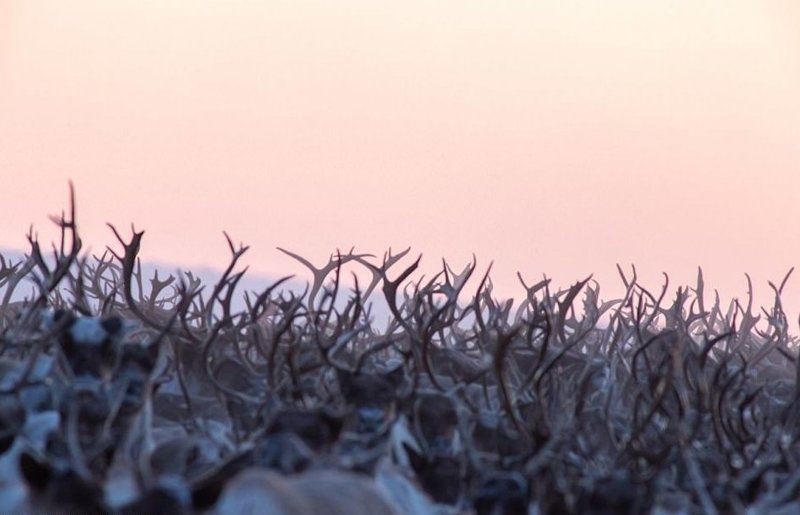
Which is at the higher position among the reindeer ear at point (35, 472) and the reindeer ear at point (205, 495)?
the reindeer ear at point (205, 495)

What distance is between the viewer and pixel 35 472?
74 centimetres

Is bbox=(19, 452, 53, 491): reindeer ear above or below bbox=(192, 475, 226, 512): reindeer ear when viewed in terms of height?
below

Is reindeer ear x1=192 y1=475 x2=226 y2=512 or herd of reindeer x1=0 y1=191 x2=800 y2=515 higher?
herd of reindeer x1=0 y1=191 x2=800 y2=515

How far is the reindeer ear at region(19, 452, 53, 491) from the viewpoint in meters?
0.74

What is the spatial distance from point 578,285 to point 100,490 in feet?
3.13

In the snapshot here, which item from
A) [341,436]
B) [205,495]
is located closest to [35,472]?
[205,495]


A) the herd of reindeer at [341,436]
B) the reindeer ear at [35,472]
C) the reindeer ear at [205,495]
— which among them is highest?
the herd of reindeer at [341,436]

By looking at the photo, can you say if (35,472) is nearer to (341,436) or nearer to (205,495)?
(205,495)

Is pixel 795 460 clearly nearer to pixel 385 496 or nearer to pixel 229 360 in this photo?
pixel 385 496

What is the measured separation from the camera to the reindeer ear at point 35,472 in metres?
0.74

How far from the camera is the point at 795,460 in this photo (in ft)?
3.37

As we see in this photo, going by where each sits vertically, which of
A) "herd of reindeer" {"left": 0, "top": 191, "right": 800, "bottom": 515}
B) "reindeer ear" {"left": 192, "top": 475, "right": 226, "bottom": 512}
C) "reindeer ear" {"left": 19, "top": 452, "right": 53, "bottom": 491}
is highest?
"herd of reindeer" {"left": 0, "top": 191, "right": 800, "bottom": 515}

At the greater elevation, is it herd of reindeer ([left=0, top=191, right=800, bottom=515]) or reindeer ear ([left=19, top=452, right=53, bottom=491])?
herd of reindeer ([left=0, top=191, right=800, bottom=515])

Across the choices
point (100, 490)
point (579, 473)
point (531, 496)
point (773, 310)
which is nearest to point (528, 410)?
point (579, 473)
